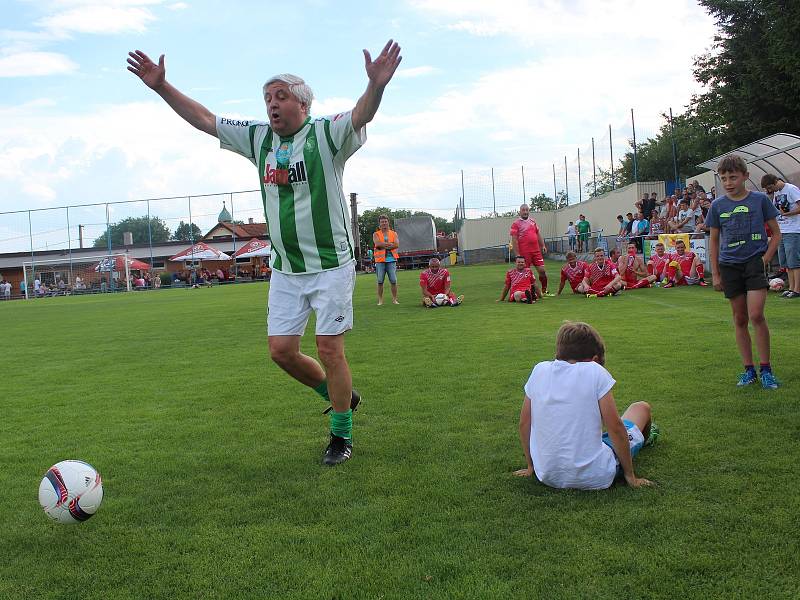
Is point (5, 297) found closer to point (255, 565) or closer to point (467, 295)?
point (467, 295)

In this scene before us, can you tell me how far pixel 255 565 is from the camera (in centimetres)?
286

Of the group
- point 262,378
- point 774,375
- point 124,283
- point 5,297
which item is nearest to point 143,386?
point 262,378

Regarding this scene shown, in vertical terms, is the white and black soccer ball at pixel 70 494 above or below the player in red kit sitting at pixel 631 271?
below

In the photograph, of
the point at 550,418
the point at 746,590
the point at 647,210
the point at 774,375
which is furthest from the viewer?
the point at 647,210

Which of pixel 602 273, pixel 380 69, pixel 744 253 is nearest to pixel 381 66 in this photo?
pixel 380 69

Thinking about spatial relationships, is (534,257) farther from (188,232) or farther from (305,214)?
(188,232)

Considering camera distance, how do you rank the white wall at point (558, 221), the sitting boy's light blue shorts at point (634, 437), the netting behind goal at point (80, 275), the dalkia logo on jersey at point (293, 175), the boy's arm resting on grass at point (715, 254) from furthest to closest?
the netting behind goal at point (80, 275), the white wall at point (558, 221), the boy's arm resting on grass at point (715, 254), the dalkia logo on jersey at point (293, 175), the sitting boy's light blue shorts at point (634, 437)

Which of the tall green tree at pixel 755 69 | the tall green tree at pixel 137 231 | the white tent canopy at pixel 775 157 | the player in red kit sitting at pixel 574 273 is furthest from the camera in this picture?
the tall green tree at pixel 137 231

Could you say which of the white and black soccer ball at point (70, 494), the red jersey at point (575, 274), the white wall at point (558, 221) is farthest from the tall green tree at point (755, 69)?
the white and black soccer ball at point (70, 494)

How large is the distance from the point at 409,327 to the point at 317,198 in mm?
6955

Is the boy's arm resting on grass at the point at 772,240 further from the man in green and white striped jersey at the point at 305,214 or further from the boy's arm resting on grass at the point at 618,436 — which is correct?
the man in green and white striped jersey at the point at 305,214

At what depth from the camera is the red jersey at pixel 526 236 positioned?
15.2m

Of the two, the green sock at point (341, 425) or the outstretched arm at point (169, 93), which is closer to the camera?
the green sock at point (341, 425)

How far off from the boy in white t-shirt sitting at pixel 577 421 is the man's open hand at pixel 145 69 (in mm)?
3013
